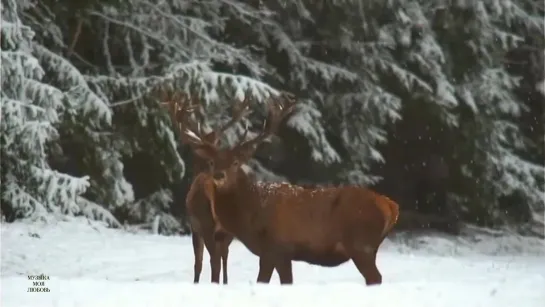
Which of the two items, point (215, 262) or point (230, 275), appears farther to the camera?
point (230, 275)

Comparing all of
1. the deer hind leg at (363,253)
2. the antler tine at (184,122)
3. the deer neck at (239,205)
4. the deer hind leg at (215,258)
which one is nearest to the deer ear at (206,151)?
the antler tine at (184,122)

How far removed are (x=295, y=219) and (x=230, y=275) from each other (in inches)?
123

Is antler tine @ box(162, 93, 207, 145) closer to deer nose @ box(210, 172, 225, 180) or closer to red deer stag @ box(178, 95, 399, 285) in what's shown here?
red deer stag @ box(178, 95, 399, 285)

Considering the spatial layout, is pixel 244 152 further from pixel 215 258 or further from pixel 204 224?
pixel 215 258

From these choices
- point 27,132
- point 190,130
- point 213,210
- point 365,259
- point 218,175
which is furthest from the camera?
point 27,132

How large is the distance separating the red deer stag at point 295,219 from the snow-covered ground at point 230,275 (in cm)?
27

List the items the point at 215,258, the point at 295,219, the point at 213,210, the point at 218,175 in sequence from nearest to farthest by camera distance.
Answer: the point at 295,219 < the point at 218,175 < the point at 213,210 < the point at 215,258

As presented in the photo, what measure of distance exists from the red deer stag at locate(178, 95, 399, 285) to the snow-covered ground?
0.90 ft

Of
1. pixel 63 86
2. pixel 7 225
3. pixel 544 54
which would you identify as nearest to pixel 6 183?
pixel 7 225

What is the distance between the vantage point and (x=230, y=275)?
923 cm

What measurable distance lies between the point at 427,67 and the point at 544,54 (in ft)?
9.76

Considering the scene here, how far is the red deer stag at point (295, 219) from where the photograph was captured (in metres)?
6.20

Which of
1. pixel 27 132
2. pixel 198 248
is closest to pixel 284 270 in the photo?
pixel 198 248

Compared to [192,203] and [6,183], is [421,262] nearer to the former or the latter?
[192,203]
